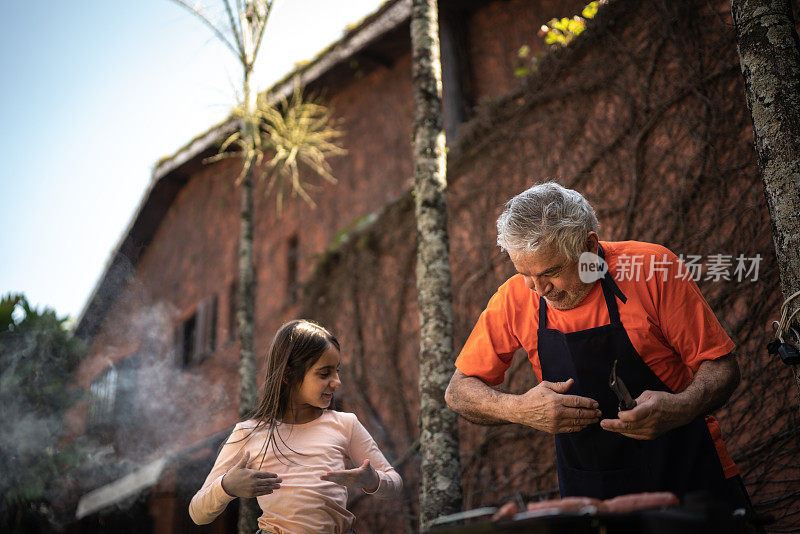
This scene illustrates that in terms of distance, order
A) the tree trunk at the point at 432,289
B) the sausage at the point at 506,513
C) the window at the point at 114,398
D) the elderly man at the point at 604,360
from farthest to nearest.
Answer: the window at the point at 114,398 → the tree trunk at the point at 432,289 → the elderly man at the point at 604,360 → the sausage at the point at 506,513

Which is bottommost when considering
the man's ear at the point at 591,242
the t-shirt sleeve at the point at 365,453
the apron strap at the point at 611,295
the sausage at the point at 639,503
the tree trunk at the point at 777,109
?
the sausage at the point at 639,503

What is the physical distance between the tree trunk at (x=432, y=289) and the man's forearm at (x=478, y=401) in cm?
119

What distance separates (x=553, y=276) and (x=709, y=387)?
2.22ft

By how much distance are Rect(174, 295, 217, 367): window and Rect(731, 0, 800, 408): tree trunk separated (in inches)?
407

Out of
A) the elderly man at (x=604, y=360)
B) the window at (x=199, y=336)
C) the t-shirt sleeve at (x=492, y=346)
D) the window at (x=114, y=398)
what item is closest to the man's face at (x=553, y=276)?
the elderly man at (x=604, y=360)

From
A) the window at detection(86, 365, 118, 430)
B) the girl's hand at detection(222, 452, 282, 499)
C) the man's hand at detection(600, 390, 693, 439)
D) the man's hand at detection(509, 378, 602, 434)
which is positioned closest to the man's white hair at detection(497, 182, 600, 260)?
the man's hand at detection(509, 378, 602, 434)

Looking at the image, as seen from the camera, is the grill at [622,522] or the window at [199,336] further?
the window at [199,336]

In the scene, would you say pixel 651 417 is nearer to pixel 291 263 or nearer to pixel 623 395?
pixel 623 395

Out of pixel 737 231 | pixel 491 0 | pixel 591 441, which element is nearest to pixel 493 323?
pixel 591 441

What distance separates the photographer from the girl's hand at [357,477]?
2645 mm

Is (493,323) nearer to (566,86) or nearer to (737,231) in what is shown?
(737,231)

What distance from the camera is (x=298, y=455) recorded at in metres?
2.96

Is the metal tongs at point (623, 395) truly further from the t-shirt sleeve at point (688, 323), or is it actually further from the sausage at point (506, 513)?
the sausage at point (506, 513)

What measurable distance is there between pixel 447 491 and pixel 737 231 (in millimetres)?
2837
